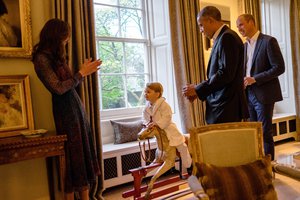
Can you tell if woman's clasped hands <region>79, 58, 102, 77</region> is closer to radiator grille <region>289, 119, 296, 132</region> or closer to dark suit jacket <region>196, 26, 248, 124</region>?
dark suit jacket <region>196, 26, 248, 124</region>

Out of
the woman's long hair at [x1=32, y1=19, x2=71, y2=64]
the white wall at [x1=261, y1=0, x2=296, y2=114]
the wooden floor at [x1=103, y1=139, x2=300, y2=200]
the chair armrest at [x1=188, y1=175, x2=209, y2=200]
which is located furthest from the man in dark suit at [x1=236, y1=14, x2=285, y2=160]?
the white wall at [x1=261, y1=0, x2=296, y2=114]

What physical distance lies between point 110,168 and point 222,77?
1.61 metres

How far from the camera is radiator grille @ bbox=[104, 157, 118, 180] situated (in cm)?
300

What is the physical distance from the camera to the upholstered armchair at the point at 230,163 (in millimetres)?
1510

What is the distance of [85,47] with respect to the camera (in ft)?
9.08

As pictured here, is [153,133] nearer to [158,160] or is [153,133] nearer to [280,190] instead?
[158,160]

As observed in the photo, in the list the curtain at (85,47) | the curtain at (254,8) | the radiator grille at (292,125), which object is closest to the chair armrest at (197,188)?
the curtain at (85,47)

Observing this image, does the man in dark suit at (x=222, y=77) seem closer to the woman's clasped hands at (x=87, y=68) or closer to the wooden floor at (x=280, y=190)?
the woman's clasped hands at (x=87, y=68)

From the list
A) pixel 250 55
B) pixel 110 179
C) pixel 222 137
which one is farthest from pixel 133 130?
pixel 222 137

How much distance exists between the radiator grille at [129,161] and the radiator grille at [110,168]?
92mm

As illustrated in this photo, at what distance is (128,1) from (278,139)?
10.2ft

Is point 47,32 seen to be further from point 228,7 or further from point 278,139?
point 278,139

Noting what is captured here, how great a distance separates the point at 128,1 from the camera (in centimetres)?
376

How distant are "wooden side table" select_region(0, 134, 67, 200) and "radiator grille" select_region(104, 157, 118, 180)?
0.91m
